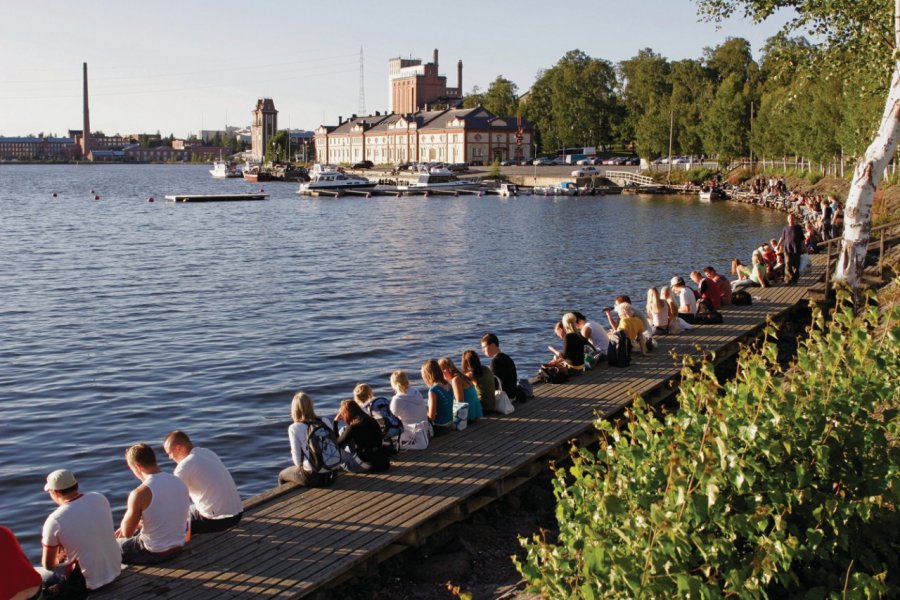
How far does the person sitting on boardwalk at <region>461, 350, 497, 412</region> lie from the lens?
14820 mm

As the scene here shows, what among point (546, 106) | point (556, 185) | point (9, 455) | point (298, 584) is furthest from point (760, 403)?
point (546, 106)

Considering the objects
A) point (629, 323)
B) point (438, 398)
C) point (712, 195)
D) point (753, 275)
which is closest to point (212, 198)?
point (712, 195)

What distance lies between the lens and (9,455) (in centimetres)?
1761

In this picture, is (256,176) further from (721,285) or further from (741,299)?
(721,285)

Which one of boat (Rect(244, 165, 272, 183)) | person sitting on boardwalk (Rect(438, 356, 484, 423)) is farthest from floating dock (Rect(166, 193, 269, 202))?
person sitting on boardwalk (Rect(438, 356, 484, 423))

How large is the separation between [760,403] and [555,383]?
10.2 m

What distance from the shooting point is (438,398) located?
1378 centimetres

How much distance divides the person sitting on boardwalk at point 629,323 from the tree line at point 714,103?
10827 millimetres

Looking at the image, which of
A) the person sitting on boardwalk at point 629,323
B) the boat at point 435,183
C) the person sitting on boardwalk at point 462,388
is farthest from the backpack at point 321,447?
the boat at point 435,183

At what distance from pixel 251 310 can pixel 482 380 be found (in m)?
19.5

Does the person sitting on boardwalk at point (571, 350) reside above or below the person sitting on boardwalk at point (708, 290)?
below

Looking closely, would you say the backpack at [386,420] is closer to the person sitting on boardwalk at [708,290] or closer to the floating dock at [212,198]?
the person sitting on boardwalk at [708,290]

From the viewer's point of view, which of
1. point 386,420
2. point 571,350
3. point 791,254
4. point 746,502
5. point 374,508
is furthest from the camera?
point 791,254

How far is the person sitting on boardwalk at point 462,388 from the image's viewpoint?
46.7 ft
